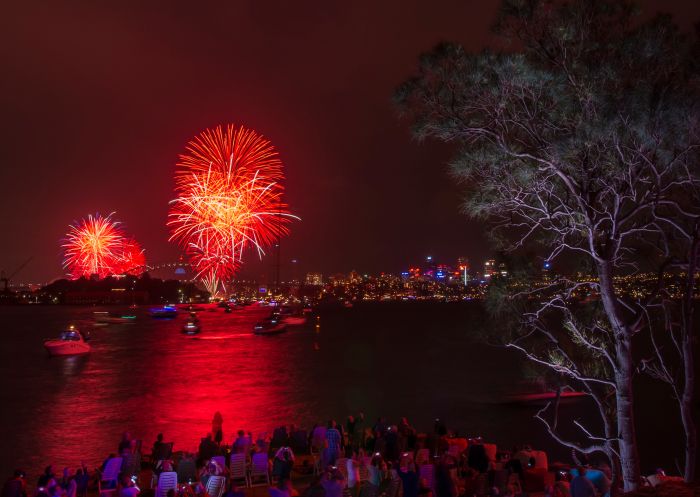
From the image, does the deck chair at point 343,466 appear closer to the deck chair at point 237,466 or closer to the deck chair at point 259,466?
the deck chair at point 259,466

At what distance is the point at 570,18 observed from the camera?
37.0ft

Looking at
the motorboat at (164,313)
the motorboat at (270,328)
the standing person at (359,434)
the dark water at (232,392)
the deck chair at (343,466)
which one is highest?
the motorboat at (164,313)

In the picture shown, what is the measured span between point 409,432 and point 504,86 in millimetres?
Result: 9662

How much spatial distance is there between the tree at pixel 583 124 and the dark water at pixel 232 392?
642 centimetres

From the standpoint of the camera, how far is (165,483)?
11094mm

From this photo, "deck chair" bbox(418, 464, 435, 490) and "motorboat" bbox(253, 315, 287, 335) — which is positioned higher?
"motorboat" bbox(253, 315, 287, 335)

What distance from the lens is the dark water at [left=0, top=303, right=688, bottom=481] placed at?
30062 millimetres

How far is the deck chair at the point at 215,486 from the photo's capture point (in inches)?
437

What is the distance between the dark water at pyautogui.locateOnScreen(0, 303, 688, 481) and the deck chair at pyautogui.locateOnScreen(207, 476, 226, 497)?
9.42 m

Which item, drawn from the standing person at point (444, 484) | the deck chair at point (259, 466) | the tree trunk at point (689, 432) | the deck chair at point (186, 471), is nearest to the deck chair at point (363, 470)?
the standing person at point (444, 484)

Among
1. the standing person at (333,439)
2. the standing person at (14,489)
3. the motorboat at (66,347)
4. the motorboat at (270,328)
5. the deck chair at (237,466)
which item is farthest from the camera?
the motorboat at (270,328)

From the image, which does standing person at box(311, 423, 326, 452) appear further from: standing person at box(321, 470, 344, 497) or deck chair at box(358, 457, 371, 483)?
standing person at box(321, 470, 344, 497)

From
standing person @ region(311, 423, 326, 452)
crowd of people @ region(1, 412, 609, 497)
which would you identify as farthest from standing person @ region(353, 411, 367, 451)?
standing person @ region(311, 423, 326, 452)

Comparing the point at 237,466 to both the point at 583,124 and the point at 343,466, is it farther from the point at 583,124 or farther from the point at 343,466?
the point at 583,124
